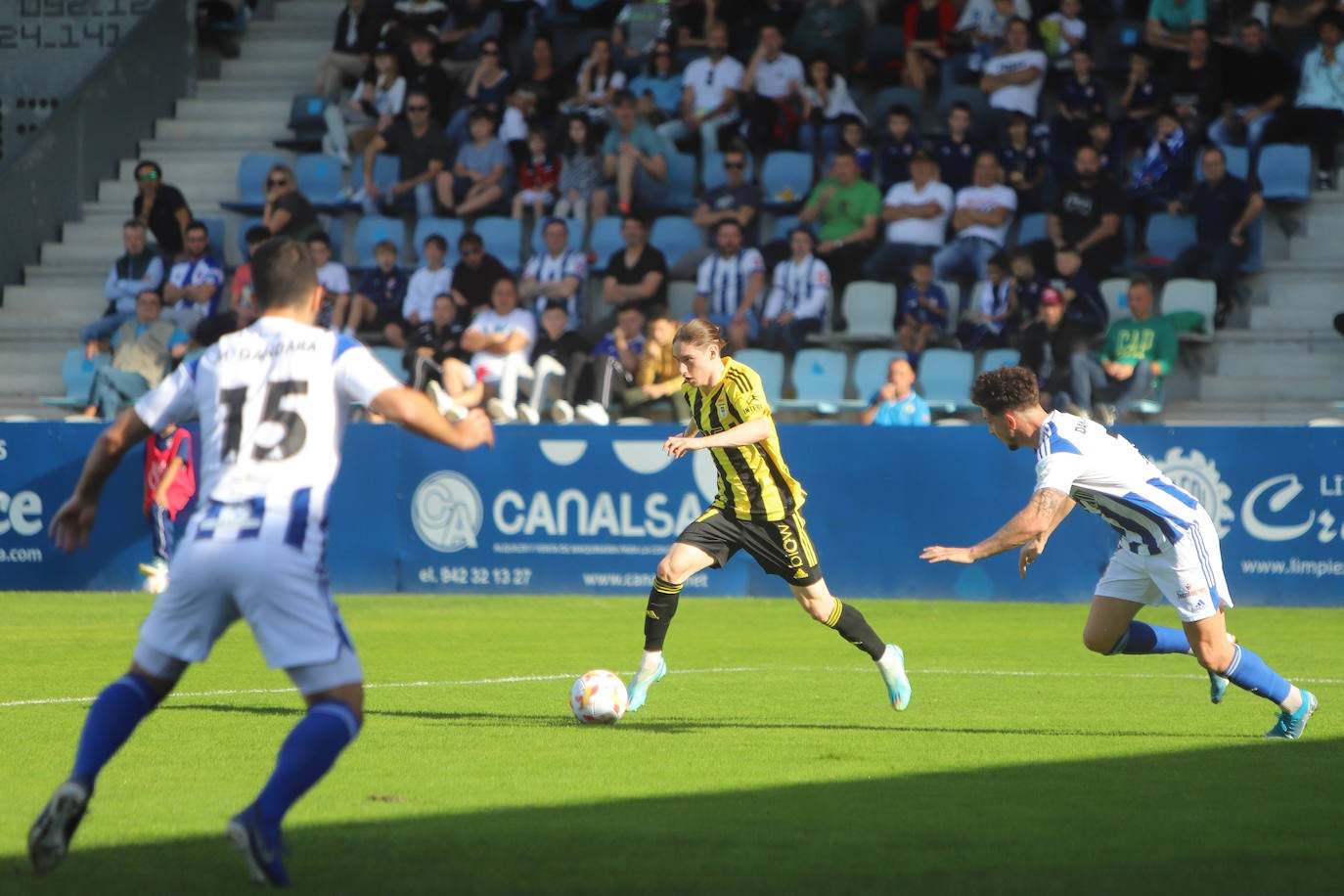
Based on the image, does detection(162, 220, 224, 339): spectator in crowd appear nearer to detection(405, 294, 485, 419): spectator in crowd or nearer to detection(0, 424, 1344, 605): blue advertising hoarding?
detection(405, 294, 485, 419): spectator in crowd

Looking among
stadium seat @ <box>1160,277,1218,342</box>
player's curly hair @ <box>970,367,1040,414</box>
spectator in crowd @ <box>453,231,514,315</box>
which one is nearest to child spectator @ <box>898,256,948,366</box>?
stadium seat @ <box>1160,277,1218,342</box>

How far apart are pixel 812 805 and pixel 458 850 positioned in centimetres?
Result: 153

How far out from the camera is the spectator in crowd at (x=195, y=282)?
851 inches

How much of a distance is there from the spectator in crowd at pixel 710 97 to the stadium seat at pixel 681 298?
1944 millimetres

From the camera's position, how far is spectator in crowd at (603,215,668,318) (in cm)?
1995

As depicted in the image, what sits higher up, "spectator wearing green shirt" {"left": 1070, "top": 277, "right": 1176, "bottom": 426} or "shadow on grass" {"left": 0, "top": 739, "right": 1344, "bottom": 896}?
"shadow on grass" {"left": 0, "top": 739, "right": 1344, "bottom": 896}

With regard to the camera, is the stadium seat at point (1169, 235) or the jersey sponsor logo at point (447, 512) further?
the stadium seat at point (1169, 235)

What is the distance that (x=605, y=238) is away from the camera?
21359 mm

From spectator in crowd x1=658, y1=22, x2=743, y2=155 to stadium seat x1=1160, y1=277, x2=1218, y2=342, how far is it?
226 inches

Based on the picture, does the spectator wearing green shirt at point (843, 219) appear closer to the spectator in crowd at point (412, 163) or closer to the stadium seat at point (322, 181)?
the spectator in crowd at point (412, 163)

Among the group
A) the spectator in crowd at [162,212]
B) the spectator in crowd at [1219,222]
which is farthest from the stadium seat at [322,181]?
the spectator in crowd at [1219,222]

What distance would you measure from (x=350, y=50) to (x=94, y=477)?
66.3 ft

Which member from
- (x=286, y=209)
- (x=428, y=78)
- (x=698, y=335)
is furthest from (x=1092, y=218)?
(x=698, y=335)

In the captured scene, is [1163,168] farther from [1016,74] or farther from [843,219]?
[843,219]
